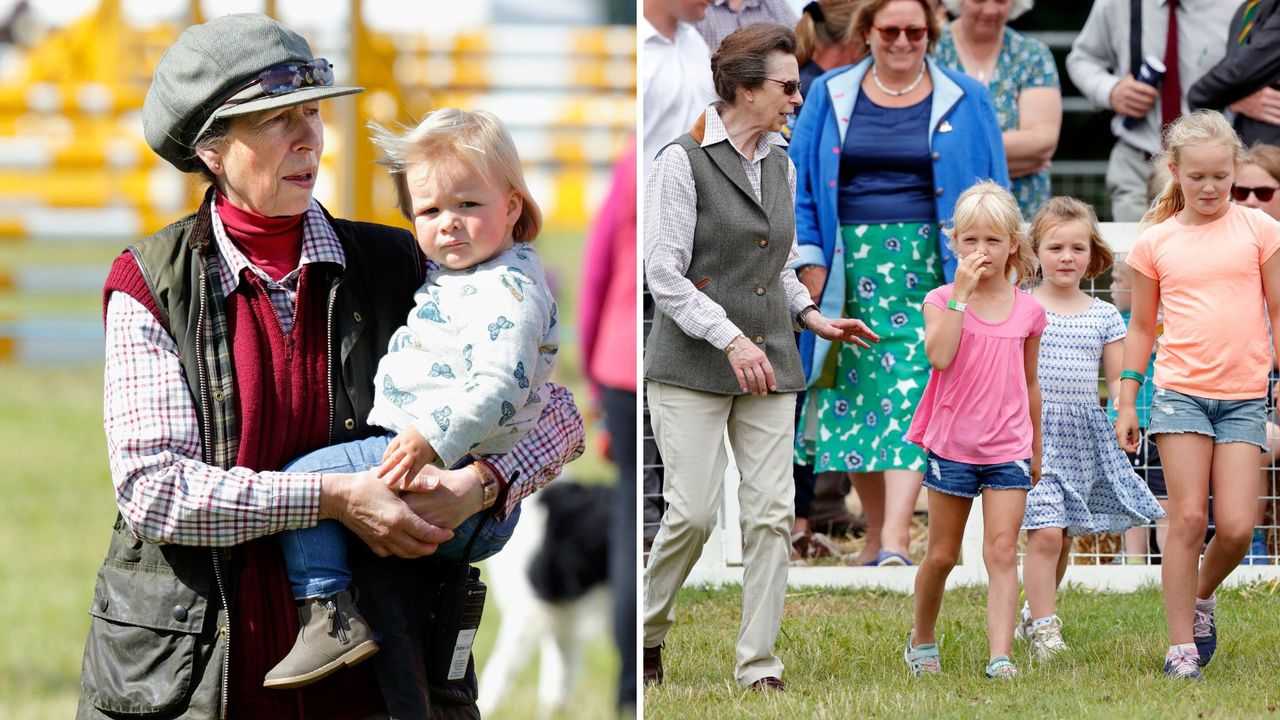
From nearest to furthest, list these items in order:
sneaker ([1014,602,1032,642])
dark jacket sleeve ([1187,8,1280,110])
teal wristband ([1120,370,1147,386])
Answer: teal wristband ([1120,370,1147,386])
sneaker ([1014,602,1032,642])
dark jacket sleeve ([1187,8,1280,110])

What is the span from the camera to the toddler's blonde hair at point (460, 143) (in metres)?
2.92

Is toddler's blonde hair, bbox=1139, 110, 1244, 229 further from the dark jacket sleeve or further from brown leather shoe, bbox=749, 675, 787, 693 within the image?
brown leather shoe, bbox=749, 675, 787, 693

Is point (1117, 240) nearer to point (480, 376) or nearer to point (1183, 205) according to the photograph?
point (1183, 205)

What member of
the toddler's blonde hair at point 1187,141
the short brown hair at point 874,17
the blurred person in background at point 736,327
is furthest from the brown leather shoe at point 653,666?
the short brown hair at point 874,17

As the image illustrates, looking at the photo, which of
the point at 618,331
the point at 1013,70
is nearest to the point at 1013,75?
the point at 1013,70

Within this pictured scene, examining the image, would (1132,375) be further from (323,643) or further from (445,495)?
(323,643)

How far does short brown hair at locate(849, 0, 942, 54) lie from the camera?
5953 mm

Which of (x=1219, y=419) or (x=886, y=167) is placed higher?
(x=886, y=167)

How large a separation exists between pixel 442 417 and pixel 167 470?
1.39 ft

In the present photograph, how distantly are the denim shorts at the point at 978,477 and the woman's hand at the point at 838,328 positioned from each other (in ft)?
1.36

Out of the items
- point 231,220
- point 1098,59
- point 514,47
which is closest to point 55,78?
point 514,47

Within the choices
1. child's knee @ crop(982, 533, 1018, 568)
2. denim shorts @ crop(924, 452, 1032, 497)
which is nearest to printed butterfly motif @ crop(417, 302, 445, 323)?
denim shorts @ crop(924, 452, 1032, 497)

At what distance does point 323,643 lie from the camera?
9.19ft

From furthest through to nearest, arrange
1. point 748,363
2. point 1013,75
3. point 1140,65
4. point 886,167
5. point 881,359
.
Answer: point 1140,65, point 1013,75, point 881,359, point 886,167, point 748,363
